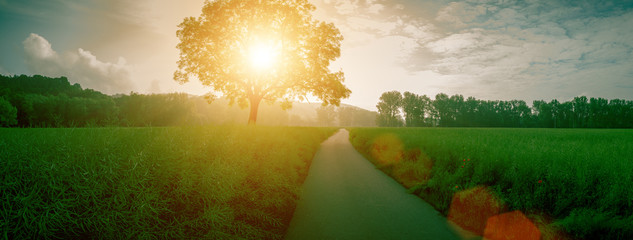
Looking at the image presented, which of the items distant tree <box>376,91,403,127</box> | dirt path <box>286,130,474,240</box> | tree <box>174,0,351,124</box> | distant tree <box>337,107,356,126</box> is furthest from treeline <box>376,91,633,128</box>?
dirt path <box>286,130,474,240</box>

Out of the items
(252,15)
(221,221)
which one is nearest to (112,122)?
(221,221)

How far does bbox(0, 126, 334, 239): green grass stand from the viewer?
2.38 m

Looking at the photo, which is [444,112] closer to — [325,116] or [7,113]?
[325,116]

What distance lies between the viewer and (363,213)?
632 centimetres

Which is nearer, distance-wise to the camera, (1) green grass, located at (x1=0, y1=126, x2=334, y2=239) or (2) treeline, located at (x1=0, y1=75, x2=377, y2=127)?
(1) green grass, located at (x1=0, y1=126, x2=334, y2=239)

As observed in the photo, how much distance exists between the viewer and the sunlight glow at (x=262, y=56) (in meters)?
18.1

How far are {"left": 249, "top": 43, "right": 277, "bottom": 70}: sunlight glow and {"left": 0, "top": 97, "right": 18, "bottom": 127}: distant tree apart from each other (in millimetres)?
33114

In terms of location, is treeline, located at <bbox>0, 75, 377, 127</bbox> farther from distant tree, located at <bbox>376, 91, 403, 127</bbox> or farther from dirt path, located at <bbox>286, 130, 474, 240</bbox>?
distant tree, located at <bbox>376, 91, 403, 127</bbox>

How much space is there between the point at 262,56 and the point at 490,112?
4539 inches

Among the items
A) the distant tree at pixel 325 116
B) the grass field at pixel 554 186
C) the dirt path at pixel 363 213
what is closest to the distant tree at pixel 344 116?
the distant tree at pixel 325 116

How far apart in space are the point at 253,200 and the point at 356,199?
3708 mm

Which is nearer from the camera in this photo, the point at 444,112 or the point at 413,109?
the point at 413,109

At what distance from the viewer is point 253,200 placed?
4.99 m

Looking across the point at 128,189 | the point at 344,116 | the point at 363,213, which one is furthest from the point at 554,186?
the point at 344,116
